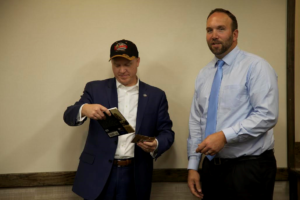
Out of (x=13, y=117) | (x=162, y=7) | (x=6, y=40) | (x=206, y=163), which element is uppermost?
(x=162, y=7)

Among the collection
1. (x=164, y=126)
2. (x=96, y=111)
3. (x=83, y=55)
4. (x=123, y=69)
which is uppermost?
(x=83, y=55)

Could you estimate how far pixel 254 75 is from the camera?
6.06ft

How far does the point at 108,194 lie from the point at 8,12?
1.69 m

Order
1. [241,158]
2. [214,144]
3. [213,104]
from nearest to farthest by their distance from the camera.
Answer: [214,144] < [241,158] < [213,104]

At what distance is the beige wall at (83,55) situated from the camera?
256cm

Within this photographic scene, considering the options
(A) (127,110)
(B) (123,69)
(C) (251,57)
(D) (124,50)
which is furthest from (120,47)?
(C) (251,57)

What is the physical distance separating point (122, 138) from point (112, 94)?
0.32 m

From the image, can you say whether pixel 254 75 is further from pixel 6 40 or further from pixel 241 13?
pixel 6 40

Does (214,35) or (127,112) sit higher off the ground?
(214,35)

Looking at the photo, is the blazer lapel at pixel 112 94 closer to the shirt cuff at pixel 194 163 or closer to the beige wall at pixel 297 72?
the shirt cuff at pixel 194 163

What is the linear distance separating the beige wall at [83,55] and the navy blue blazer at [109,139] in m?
0.45

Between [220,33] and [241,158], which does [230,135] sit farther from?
[220,33]

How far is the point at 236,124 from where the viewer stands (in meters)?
1.79

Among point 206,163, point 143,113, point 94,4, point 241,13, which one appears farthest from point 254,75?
point 94,4
